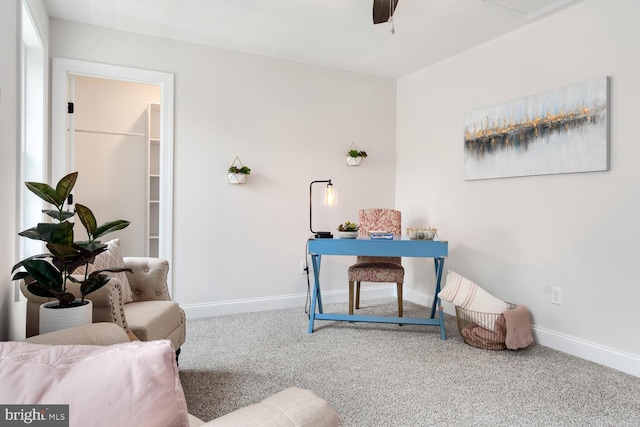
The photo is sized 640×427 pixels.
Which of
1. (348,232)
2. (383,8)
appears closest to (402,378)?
(348,232)

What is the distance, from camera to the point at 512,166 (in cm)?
316

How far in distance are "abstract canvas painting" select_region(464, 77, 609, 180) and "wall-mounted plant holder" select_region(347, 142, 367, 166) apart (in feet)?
3.50

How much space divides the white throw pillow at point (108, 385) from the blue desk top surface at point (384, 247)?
2.57 meters

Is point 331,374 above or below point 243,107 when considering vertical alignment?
below

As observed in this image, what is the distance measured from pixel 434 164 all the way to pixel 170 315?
9.36 feet

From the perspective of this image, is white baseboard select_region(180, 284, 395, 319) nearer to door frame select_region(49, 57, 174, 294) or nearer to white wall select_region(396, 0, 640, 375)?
door frame select_region(49, 57, 174, 294)

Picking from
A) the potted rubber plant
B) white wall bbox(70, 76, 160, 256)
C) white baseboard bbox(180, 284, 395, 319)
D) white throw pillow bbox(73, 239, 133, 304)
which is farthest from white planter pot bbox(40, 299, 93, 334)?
white wall bbox(70, 76, 160, 256)

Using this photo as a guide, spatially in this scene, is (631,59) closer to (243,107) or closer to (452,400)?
(452,400)

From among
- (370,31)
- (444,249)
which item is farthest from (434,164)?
(370,31)

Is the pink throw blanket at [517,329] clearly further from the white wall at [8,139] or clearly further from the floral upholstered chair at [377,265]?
the white wall at [8,139]

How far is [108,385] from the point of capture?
1.89 feet

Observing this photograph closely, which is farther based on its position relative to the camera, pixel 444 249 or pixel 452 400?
pixel 444 249

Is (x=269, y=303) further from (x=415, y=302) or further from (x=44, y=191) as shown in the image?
(x=44, y=191)

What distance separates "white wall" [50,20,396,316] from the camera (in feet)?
11.5
